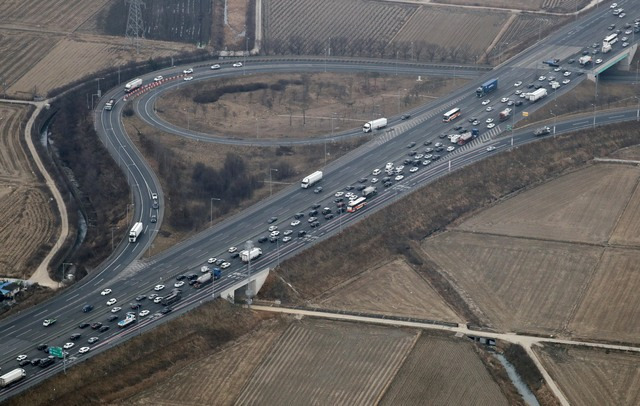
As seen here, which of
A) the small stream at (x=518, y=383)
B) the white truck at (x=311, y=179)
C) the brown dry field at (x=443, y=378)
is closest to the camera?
the brown dry field at (x=443, y=378)

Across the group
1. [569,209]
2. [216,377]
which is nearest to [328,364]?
[216,377]

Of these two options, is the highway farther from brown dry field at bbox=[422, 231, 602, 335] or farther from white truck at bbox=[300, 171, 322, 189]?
brown dry field at bbox=[422, 231, 602, 335]

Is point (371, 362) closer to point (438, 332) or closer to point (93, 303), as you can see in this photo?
point (438, 332)

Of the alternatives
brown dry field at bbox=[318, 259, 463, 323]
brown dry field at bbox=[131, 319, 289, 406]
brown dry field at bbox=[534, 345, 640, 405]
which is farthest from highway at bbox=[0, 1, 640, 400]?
brown dry field at bbox=[534, 345, 640, 405]

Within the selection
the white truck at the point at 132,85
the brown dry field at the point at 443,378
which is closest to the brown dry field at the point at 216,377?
the brown dry field at the point at 443,378

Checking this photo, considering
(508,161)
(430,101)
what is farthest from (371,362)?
(430,101)

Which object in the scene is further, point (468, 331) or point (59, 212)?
point (59, 212)

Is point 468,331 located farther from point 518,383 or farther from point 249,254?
point 249,254

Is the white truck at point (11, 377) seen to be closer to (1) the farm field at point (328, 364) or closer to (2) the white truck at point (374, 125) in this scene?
(1) the farm field at point (328, 364)
